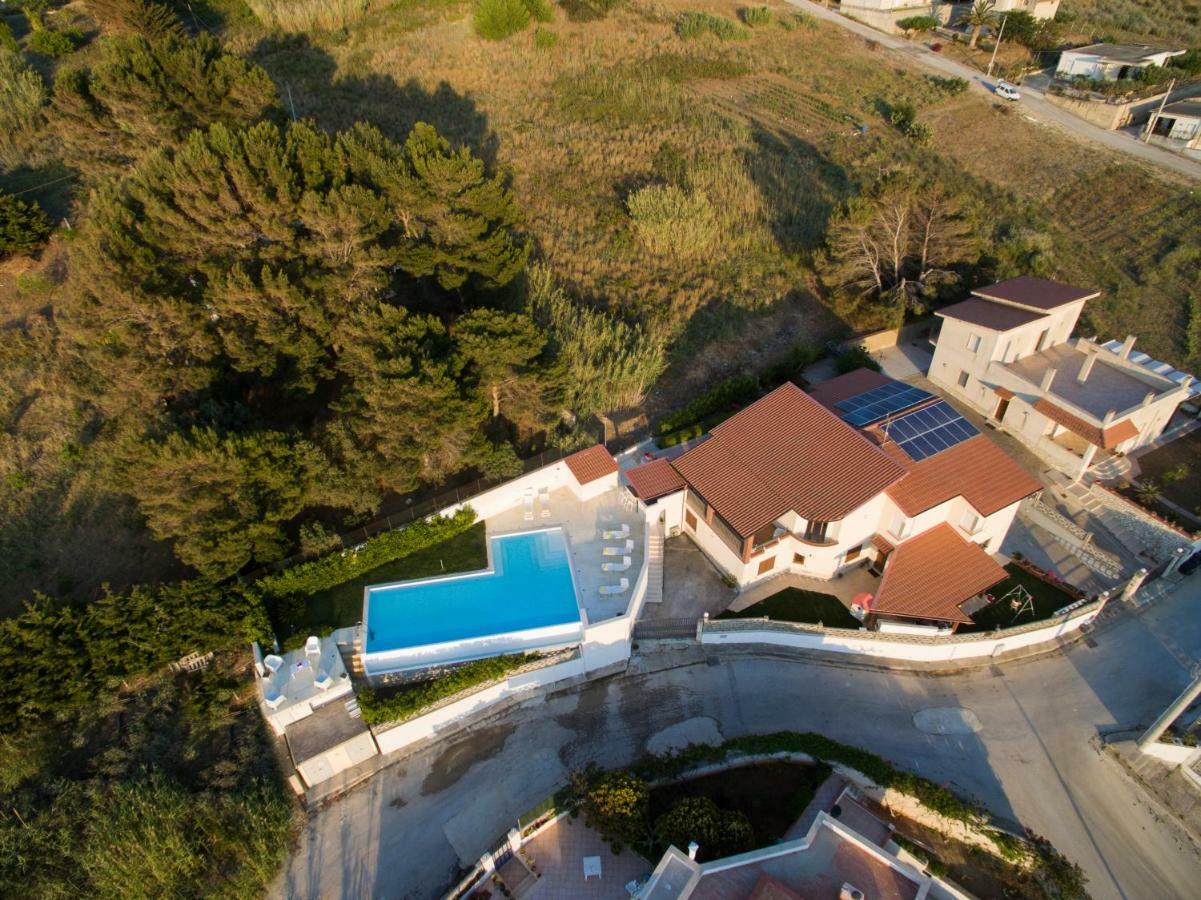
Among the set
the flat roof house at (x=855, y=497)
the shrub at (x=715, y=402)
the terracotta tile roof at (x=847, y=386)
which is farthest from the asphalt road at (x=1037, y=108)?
the shrub at (x=715, y=402)

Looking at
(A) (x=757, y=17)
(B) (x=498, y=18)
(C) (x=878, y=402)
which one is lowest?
(C) (x=878, y=402)

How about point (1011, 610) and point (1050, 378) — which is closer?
point (1011, 610)

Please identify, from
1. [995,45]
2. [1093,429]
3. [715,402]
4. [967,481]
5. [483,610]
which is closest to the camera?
[483,610]

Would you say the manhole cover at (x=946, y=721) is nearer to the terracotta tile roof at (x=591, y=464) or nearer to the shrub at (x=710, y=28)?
the terracotta tile roof at (x=591, y=464)

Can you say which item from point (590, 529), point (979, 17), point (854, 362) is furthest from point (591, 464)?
point (979, 17)

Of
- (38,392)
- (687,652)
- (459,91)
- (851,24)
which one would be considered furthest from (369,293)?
(851,24)

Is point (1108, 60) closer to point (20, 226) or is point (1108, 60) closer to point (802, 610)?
point (802, 610)

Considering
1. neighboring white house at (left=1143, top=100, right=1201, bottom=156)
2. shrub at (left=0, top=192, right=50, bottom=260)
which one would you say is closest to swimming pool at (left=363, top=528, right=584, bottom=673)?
shrub at (left=0, top=192, right=50, bottom=260)
